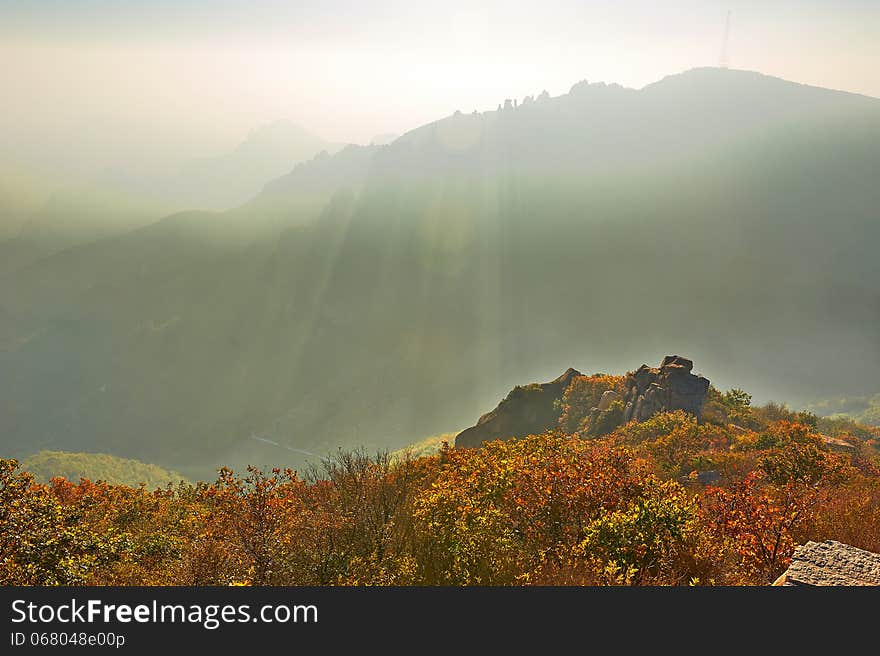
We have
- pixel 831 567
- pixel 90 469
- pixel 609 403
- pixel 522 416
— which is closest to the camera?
pixel 831 567

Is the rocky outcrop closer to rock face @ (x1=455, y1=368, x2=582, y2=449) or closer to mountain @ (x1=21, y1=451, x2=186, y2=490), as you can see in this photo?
rock face @ (x1=455, y1=368, x2=582, y2=449)

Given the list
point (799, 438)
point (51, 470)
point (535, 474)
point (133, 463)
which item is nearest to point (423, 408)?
point (133, 463)

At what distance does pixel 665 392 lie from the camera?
42.7 m

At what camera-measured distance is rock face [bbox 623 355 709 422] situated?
138 feet

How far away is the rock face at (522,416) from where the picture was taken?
51.3 metres

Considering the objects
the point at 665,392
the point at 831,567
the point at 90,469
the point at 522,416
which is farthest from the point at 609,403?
the point at 90,469

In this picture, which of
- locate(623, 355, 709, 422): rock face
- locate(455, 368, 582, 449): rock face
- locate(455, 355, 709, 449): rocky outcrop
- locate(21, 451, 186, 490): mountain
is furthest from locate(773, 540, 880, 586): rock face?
locate(21, 451, 186, 490): mountain

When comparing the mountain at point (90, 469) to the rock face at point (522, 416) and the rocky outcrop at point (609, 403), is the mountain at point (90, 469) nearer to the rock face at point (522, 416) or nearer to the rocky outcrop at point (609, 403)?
the rock face at point (522, 416)

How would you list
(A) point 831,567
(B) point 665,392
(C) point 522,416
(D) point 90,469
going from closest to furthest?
(A) point 831,567 → (B) point 665,392 → (C) point 522,416 → (D) point 90,469

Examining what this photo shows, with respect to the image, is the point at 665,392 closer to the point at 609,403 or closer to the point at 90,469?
the point at 609,403

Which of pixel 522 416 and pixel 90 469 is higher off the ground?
pixel 90 469

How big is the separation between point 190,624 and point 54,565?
6480 mm

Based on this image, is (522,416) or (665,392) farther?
(522,416)

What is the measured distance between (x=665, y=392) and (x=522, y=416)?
46.2ft
